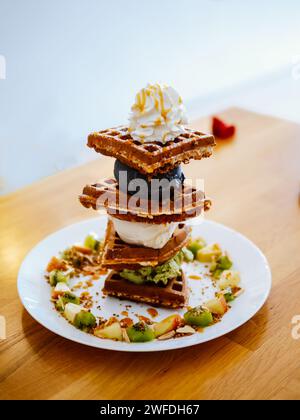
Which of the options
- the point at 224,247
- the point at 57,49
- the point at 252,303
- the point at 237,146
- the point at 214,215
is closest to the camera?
the point at 252,303

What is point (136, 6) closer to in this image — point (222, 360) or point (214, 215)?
point (214, 215)

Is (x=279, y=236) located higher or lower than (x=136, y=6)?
lower

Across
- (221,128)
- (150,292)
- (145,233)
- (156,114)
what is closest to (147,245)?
(145,233)

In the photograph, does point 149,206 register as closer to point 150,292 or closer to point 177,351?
point 150,292

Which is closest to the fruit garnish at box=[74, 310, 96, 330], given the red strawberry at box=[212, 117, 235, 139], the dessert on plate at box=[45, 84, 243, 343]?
the dessert on plate at box=[45, 84, 243, 343]

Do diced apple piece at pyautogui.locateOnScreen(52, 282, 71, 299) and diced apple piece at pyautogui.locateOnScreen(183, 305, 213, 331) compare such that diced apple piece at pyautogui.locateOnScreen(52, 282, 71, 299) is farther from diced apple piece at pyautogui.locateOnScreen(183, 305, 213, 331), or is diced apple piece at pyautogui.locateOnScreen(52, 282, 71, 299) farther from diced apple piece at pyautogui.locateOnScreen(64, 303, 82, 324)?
diced apple piece at pyautogui.locateOnScreen(183, 305, 213, 331)

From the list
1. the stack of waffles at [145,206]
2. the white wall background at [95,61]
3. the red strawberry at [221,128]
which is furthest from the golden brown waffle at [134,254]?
the red strawberry at [221,128]

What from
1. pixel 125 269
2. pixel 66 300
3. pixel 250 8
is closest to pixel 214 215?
pixel 125 269

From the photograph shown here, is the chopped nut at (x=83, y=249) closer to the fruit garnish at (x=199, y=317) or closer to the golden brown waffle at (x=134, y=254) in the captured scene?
the golden brown waffle at (x=134, y=254)
